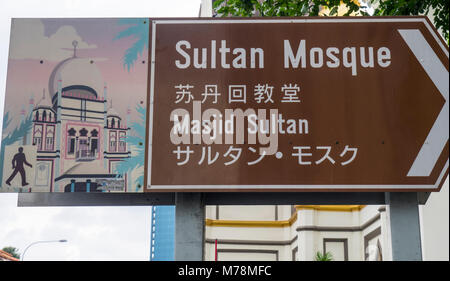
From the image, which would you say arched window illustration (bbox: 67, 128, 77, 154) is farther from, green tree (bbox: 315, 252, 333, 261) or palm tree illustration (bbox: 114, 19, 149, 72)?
green tree (bbox: 315, 252, 333, 261)

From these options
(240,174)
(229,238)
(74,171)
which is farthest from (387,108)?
(229,238)

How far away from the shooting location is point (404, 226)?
15.5ft

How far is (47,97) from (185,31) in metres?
1.31

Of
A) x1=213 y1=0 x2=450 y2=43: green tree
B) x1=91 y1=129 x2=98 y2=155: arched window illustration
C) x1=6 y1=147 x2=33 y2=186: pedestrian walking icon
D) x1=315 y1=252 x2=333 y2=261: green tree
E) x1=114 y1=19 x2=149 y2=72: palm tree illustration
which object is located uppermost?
x1=213 y1=0 x2=450 y2=43: green tree

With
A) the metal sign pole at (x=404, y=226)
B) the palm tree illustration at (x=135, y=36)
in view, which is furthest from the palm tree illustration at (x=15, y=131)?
the metal sign pole at (x=404, y=226)

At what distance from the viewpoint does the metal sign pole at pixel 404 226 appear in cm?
461

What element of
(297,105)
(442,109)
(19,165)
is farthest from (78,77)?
(442,109)

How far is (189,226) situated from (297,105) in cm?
136

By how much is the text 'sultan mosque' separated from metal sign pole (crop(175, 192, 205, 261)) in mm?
491

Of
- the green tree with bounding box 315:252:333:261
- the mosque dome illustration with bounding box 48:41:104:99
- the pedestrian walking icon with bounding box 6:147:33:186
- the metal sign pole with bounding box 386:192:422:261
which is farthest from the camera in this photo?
the green tree with bounding box 315:252:333:261

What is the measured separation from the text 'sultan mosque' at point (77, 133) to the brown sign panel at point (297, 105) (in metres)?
0.32

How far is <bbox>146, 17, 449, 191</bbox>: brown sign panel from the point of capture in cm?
479

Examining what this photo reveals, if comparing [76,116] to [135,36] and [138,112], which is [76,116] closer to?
[138,112]

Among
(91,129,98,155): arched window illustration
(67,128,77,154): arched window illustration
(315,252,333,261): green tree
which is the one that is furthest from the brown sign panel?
(315,252,333,261): green tree
